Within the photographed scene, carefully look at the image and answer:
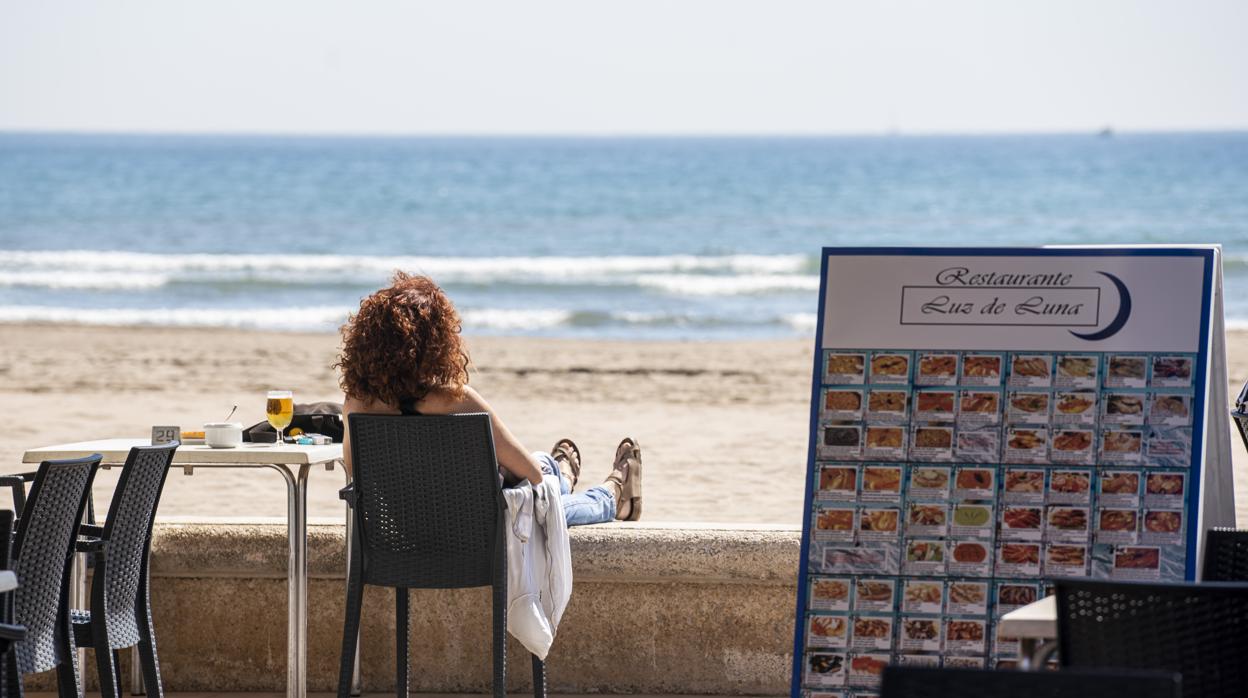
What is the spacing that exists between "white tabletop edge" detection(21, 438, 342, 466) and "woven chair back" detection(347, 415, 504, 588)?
0.25m

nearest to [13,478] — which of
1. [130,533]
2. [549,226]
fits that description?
[130,533]

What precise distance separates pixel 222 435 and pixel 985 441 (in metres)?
2.04

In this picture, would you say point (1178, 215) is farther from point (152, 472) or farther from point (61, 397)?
point (152, 472)

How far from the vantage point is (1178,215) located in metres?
42.7

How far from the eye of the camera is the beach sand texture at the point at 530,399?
815 cm

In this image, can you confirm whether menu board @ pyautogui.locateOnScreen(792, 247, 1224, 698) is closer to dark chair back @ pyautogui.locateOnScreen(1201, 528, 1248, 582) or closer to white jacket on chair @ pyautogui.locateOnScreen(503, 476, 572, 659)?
dark chair back @ pyautogui.locateOnScreen(1201, 528, 1248, 582)

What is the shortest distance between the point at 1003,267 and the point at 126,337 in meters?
14.7

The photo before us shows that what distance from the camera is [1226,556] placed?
3354 mm

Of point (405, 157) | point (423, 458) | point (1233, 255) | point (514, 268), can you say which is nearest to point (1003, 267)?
point (423, 458)

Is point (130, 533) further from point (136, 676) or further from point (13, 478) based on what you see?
point (136, 676)

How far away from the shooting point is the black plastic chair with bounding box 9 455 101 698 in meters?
3.36

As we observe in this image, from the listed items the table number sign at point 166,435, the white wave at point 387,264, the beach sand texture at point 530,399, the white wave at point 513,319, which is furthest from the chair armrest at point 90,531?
the white wave at point 387,264

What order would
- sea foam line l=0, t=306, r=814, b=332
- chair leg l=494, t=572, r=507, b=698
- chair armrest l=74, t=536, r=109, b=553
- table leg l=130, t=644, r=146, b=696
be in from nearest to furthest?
chair armrest l=74, t=536, r=109, b=553 < chair leg l=494, t=572, r=507, b=698 < table leg l=130, t=644, r=146, b=696 < sea foam line l=0, t=306, r=814, b=332

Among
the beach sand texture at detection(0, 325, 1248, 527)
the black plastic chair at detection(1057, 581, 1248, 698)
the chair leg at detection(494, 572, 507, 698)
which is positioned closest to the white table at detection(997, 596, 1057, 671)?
the black plastic chair at detection(1057, 581, 1248, 698)
